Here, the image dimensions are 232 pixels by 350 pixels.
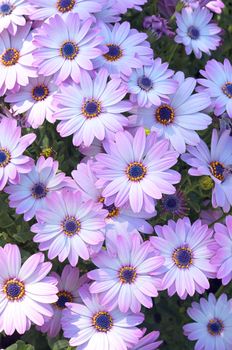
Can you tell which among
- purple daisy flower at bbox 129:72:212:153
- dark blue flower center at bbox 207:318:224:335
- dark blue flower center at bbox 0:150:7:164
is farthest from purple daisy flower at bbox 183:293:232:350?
dark blue flower center at bbox 0:150:7:164

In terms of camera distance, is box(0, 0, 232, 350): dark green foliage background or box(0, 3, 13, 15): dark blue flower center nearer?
box(0, 0, 232, 350): dark green foliage background

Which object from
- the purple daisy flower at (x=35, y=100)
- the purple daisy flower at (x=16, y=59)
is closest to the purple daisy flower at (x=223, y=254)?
the purple daisy flower at (x=35, y=100)

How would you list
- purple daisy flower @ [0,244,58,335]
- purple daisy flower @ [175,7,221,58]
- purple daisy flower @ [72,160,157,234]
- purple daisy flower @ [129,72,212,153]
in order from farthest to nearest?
purple daisy flower @ [175,7,221,58] < purple daisy flower @ [129,72,212,153] < purple daisy flower @ [72,160,157,234] < purple daisy flower @ [0,244,58,335]

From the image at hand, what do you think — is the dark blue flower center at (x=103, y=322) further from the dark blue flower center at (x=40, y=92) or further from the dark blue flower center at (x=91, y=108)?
the dark blue flower center at (x=40, y=92)

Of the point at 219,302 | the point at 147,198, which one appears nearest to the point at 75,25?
the point at 147,198

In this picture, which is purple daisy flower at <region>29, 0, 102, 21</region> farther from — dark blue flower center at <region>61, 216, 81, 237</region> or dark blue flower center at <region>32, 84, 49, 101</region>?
dark blue flower center at <region>61, 216, 81, 237</region>

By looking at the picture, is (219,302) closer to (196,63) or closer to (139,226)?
(139,226)
